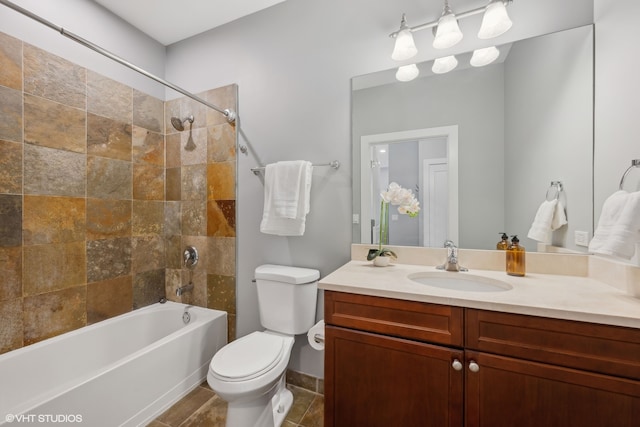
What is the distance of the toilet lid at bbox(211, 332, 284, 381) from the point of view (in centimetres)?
122

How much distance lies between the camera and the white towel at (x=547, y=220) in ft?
4.04

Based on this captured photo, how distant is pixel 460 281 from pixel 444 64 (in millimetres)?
1154

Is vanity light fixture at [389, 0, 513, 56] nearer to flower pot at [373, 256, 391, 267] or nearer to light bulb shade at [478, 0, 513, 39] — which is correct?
light bulb shade at [478, 0, 513, 39]

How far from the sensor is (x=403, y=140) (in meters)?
1.50

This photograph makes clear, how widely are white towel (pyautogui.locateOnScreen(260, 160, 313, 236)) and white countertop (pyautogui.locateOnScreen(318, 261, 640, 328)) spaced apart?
1.57 ft

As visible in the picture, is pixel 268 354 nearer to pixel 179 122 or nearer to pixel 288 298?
pixel 288 298

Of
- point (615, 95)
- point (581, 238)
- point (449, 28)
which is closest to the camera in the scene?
point (615, 95)

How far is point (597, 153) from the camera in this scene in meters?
1.16

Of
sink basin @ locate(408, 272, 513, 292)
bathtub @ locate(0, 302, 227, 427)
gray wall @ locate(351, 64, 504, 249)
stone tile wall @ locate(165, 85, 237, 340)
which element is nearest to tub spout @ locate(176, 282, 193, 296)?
stone tile wall @ locate(165, 85, 237, 340)

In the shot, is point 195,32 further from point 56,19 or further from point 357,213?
point 357,213

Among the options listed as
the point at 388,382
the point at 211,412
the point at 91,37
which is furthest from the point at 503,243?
the point at 91,37

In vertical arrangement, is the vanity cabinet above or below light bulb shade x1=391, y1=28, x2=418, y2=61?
below

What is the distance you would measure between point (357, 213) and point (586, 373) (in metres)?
1.11

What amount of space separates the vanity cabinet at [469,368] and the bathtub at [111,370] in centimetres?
106
